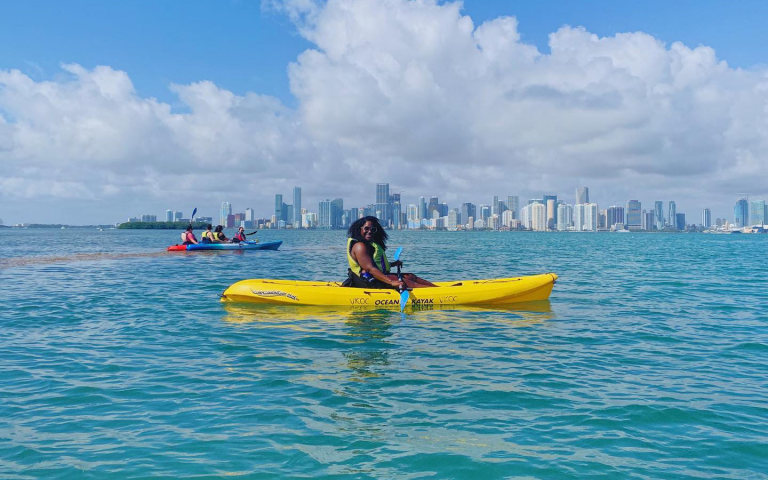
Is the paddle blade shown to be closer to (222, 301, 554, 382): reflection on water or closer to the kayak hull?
(222, 301, 554, 382): reflection on water

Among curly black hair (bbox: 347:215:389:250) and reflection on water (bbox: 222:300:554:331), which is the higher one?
curly black hair (bbox: 347:215:389:250)

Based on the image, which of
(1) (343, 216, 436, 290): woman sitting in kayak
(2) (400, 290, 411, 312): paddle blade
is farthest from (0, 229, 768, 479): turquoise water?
(1) (343, 216, 436, 290): woman sitting in kayak

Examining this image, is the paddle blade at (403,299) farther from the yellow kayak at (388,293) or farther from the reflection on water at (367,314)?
the yellow kayak at (388,293)

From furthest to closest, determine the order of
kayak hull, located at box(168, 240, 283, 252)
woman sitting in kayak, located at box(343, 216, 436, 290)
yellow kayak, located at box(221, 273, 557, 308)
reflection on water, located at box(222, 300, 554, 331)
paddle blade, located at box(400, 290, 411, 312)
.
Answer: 1. kayak hull, located at box(168, 240, 283, 252)
2. yellow kayak, located at box(221, 273, 557, 308)
3. woman sitting in kayak, located at box(343, 216, 436, 290)
4. paddle blade, located at box(400, 290, 411, 312)
5. reflection on water, located at box(222, 300, 554, 331)

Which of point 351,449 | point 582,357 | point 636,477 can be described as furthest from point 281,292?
point 636,477

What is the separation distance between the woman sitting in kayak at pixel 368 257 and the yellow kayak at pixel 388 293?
0.93 ft

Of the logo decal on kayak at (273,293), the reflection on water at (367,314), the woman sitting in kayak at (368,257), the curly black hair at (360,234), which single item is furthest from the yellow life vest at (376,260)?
the logo decal on kayak at (273,293)

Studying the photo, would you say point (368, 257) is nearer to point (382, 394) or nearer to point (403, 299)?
point (403, 299)

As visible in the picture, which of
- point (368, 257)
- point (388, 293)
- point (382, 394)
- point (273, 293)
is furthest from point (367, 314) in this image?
point (382, 394)

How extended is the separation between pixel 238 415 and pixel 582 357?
560 cm

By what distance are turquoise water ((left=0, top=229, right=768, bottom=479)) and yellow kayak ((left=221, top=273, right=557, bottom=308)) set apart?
57cm

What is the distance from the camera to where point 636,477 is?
470 cm

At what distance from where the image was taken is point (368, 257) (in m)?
13.9

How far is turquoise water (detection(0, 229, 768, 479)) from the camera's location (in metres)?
4.99
